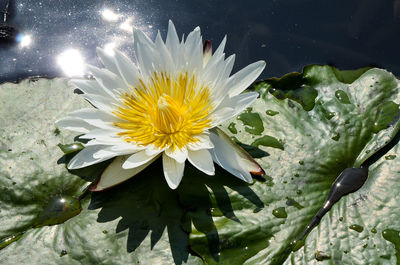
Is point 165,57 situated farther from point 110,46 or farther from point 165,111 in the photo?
point 110,46

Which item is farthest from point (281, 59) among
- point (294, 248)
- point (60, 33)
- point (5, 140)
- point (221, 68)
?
point (5, 140)

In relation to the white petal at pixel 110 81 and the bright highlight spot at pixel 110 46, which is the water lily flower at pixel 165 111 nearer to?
the white petal at pixel 110 81

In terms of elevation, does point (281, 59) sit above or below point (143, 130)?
above

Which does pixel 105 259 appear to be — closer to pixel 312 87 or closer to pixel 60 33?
pixel 312 87

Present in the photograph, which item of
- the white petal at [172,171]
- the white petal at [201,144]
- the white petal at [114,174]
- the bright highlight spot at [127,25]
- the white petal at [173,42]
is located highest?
the bright highlight spot at [127,25]

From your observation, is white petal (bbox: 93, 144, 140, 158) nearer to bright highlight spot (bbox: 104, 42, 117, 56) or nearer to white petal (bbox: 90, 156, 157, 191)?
white petal (bbox: 90, 156, 157, 191)

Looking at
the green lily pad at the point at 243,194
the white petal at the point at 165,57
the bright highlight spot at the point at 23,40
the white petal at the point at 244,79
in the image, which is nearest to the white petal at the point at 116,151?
the green lily pad at the point at 243,194
